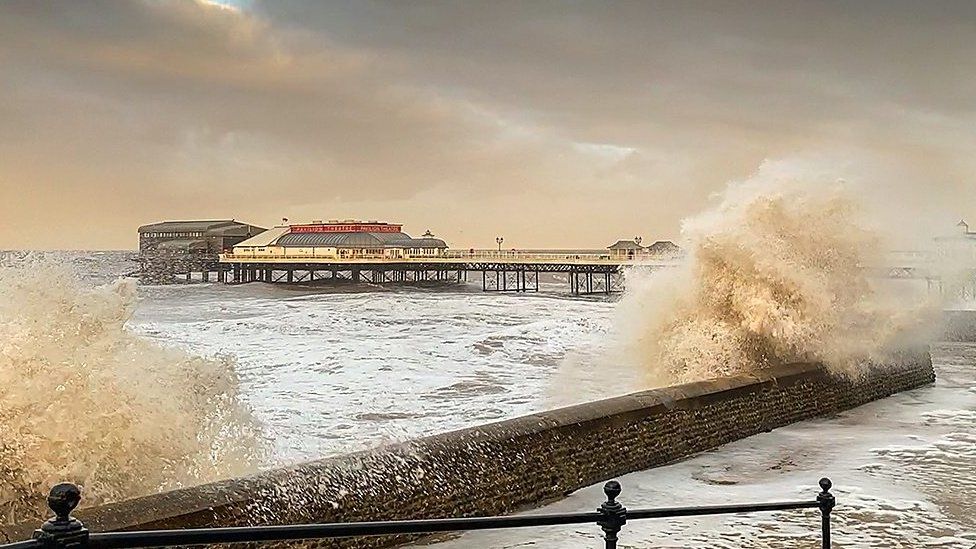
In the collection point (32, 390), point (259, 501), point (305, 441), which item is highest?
point (32, 390)

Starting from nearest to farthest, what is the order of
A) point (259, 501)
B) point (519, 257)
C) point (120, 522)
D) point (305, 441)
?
1. point (120, 522)
2. point (259, 501)
3. point (305, 441)
4. point (519, 257)

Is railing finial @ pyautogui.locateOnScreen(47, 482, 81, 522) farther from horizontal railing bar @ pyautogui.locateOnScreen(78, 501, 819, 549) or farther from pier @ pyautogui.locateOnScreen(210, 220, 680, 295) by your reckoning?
pier @ pyautogui.locateOnScreen(210, 220, 680, 295)

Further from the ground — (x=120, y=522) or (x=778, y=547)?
(x=120, y=522)

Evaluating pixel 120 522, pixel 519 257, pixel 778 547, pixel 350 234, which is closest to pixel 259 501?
pixel 120 522

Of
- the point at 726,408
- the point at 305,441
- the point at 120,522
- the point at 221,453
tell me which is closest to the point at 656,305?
the point at 726,408

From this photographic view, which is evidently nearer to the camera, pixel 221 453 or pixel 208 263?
pixel 221 453

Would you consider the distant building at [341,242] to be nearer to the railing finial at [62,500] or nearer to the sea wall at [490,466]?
the sea wall at [490,466]

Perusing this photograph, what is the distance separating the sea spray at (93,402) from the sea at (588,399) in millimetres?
1104

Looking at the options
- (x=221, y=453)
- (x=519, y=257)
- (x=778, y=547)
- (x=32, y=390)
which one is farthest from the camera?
(x=519, y=257)

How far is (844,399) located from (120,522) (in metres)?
10.0

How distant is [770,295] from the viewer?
12.6m

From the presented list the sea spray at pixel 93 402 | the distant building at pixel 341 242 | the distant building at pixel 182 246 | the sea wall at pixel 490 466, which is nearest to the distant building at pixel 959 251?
the sea wall at pixel 490 466

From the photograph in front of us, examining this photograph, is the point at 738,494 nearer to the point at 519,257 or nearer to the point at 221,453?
the point at 221,453

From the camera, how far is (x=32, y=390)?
201 inches
